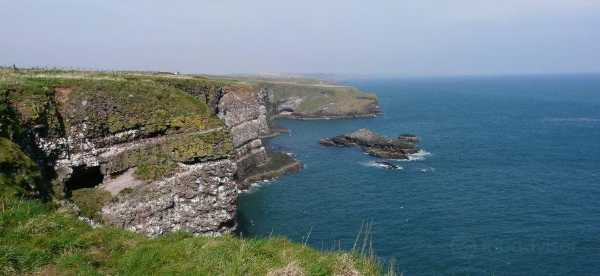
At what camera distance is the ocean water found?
43.6m

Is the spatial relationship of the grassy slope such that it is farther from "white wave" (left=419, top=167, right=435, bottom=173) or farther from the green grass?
"white wave" (left=419, top=167, right=435, bottom=173)

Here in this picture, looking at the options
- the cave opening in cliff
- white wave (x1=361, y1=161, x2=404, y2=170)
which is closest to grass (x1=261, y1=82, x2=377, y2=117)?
white wave (x1=361, y1=161, x2=404, y2=170)

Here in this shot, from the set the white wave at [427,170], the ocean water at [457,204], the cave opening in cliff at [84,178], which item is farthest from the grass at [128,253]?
the white wave at [427,170]

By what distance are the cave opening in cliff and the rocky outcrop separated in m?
64.6

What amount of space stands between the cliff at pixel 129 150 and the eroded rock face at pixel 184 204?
3.0 inches

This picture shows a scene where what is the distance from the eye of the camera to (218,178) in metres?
37.6

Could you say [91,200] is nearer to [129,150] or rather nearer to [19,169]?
[129,150]

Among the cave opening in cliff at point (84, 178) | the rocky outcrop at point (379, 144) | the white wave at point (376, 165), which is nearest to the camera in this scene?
the cave opening in cliff at point (84, 178)

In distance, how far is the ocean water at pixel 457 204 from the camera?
4356 centimetres

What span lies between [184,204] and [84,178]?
8853 mm

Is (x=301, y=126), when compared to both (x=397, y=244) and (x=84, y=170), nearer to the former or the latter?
(x=397, y=244)

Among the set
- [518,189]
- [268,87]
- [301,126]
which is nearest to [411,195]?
[518,189]

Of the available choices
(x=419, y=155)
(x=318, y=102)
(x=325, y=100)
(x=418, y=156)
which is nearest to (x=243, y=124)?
(x=418, y=156)

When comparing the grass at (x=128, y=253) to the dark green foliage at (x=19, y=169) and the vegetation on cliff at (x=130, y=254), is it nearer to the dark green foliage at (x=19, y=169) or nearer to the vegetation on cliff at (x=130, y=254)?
the vegetation on cliff at (x=130, y=254)
